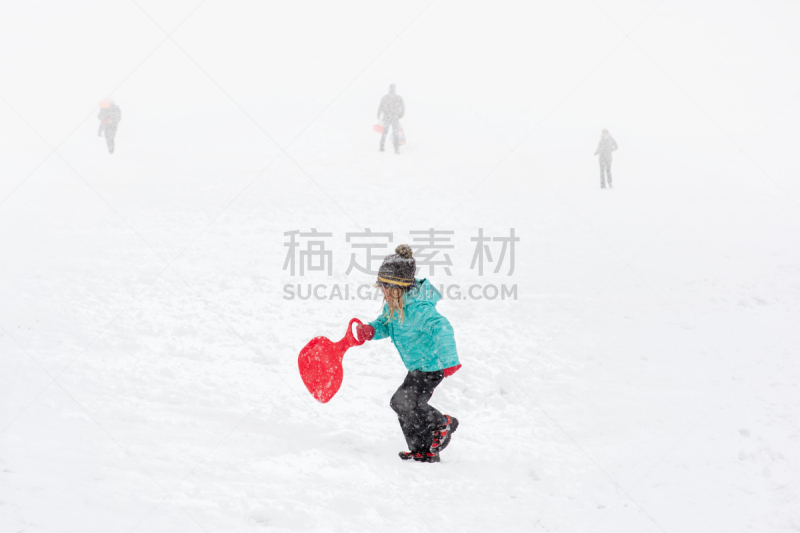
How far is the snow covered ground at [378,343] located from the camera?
363cm

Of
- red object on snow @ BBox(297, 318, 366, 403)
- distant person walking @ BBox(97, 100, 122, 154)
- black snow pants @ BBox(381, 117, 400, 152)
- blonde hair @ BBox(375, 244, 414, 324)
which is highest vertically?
black snow pants @ BBox(381, 117, 400, 152)

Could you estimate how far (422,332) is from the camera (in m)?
3.96

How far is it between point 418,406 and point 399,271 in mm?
1029

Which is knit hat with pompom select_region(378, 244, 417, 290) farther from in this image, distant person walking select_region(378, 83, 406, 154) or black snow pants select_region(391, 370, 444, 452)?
distant person walking select_region(378, 83, 406, 154)

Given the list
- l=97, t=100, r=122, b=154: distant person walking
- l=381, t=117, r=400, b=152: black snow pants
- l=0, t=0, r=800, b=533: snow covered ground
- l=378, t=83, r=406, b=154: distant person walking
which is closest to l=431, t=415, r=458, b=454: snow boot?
l=0, t=0, r=800, b=533: snow covered ground

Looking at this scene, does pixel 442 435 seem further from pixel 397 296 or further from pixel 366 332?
pixel 397 296

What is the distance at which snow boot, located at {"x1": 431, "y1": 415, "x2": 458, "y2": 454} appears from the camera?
4.11 metres

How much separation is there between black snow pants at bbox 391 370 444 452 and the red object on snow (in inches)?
21.0

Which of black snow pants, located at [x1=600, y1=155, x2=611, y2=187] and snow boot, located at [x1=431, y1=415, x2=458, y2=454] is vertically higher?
black snow pants, located at [x1=600, y1=155, x2=611, y2=187]

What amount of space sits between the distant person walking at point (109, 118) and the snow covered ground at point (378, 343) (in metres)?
0.49

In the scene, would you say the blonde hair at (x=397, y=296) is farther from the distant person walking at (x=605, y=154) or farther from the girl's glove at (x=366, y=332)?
the distant person walking at (x=605, y=154)

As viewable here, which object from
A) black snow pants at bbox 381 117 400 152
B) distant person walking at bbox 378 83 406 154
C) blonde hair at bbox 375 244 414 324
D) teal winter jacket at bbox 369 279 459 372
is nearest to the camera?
teal winter jacket at bbox 369 279 459 372

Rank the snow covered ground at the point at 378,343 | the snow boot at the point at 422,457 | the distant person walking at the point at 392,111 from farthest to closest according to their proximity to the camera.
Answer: the distant person walking at the point at 392,111, the snow boot at the point at 422,457, the snow covered ground at the point at 378,343

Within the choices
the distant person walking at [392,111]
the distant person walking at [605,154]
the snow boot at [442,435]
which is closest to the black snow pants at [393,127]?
the distant person walking at [392,111]
